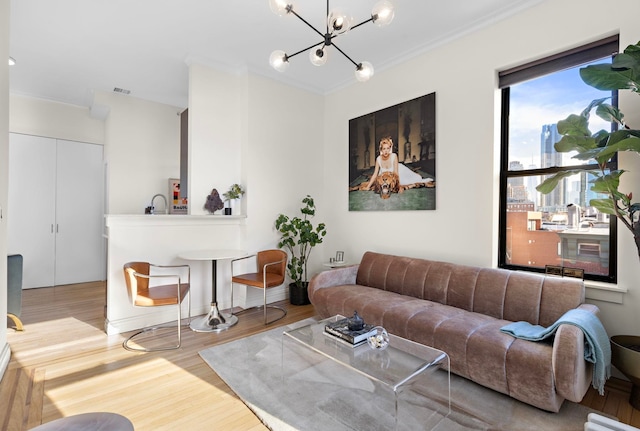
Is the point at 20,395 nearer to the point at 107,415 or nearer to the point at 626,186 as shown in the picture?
the point at 107,415

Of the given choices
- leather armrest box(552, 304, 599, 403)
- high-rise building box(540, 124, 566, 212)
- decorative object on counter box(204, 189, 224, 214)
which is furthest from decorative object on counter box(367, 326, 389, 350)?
decorative object on counter box(204, 189, 224, 214)

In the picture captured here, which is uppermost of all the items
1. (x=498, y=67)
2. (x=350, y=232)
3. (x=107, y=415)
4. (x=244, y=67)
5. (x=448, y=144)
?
(x=244, y=67)

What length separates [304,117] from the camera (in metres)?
4.69

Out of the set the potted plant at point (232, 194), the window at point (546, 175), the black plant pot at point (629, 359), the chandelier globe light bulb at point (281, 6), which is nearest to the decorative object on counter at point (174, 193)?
the potted plant at point (232, 194)

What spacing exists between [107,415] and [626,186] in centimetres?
348

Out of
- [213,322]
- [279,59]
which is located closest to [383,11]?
[279,59]

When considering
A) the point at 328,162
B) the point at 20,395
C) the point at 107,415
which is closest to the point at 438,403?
the point at 107,415

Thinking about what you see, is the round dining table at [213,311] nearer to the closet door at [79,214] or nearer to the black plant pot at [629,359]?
the closet door at [79,214]

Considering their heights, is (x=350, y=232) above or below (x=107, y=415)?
above

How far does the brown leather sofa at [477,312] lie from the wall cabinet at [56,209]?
4419 millimetres

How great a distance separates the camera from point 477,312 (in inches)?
109

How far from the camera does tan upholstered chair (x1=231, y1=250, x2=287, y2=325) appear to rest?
11.6 feet

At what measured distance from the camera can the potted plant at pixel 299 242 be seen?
14.0 ft

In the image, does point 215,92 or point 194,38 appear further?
point 215,92
